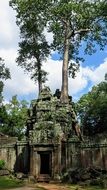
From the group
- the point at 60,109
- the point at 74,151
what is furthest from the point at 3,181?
the point at 60,109

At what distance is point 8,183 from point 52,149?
19.2ft

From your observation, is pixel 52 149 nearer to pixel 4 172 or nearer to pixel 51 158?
pixel 51 158

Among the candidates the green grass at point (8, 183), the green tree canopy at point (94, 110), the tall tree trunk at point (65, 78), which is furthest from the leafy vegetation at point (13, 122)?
the green grass at point (8, 183)

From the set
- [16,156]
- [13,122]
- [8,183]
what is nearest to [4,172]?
[16,156]

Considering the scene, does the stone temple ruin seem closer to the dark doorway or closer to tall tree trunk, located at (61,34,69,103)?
the dark doorway

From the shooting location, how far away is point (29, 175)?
105 feet

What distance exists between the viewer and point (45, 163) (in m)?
33.9

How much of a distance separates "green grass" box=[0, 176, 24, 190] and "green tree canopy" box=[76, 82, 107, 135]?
32.4m

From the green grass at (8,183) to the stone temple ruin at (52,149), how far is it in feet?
9.13

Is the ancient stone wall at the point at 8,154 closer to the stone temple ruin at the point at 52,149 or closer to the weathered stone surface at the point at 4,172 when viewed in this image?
the stone temple ruin at the point at 52,149

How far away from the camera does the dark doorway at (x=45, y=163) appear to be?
106 feet

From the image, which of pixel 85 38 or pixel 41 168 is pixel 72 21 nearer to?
pixel 85 38

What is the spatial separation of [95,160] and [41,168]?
4.56 metres

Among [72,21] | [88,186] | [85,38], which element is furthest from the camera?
[85,38]
